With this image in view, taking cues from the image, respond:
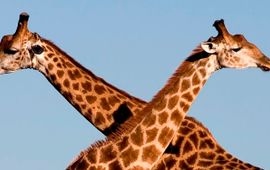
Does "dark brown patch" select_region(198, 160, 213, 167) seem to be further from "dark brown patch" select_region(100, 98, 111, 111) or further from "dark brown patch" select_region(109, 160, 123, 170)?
"dark brown patch" select_region(109, 160, 123, 170)

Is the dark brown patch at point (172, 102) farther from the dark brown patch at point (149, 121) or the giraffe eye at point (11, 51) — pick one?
the giraffe eye at point (11, 51)

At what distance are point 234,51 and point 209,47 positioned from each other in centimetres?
53

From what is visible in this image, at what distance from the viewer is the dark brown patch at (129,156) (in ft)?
45.4

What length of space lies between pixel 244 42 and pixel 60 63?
5.14m

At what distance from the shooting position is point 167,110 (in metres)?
14.6

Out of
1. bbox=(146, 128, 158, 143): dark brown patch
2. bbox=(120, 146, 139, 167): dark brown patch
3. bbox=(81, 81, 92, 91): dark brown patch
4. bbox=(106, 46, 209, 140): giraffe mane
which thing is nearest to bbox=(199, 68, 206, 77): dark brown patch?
bbox=(106, 46, 209, 140): giraffe mane

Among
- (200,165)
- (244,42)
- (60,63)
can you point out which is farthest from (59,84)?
(244,42)

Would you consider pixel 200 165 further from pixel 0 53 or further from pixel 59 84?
pixel 0 53

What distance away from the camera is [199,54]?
50.0ft

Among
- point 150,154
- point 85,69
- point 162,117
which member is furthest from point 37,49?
point 150,154

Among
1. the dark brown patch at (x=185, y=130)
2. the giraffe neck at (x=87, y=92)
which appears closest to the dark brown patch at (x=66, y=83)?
the giraffe neck at (x=87, y=92)

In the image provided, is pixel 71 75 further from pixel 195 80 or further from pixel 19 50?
pixel 195 80

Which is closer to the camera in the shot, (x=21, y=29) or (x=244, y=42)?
→ (x=244, y=42)

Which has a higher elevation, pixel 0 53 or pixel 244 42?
pixel 244 42
